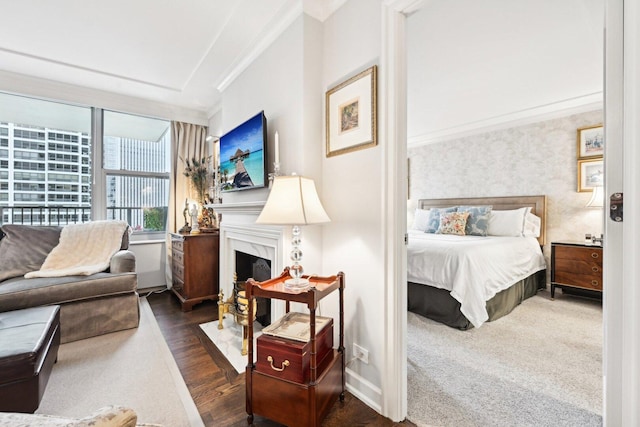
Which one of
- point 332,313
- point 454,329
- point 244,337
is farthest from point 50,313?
point 454,329

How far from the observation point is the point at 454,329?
A: 8.25 feet

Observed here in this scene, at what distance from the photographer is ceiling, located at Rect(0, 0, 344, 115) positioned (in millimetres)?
2020

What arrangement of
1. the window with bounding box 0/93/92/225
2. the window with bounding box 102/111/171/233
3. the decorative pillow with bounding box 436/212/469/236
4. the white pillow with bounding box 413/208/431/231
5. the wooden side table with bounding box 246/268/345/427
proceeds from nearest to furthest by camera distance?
1. the wooden side table with bounding box 246/268/345/427
2. the window with bounding box 0/93/92/225
3. the window with bounding box 102/111/171/233
4. the decorative pillow with bounding box 436/212/469/236
5. the white pillow with bounding box 413/208/431/231

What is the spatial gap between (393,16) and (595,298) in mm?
3822

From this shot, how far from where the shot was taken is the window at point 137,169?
365cm

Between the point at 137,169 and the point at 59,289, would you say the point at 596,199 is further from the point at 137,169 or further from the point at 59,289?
the point at 137,169

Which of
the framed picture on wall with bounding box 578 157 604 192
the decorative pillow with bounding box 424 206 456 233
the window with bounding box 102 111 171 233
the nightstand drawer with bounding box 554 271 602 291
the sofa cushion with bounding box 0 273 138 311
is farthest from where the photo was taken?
the decorative pillow with bounding box 424 206 456 233

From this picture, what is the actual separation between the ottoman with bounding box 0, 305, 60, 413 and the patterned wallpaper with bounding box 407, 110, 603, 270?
5.02 metres

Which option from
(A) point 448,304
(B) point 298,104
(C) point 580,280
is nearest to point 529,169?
(C) point 580,280

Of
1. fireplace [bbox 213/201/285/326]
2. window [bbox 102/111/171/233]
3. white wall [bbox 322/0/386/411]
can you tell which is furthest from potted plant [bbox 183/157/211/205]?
white wall [bbox 322/0/386/411]

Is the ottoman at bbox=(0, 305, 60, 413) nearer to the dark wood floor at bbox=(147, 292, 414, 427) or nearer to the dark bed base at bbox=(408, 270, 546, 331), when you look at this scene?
the dark wood floor at bbox=(147, 292, 414, 427)

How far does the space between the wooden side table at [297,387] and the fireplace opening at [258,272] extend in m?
0.95

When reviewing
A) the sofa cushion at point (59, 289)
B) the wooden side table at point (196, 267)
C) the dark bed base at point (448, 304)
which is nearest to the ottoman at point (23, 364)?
the sofa cushion at point (59, 289)

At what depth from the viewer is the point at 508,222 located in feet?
12.4
